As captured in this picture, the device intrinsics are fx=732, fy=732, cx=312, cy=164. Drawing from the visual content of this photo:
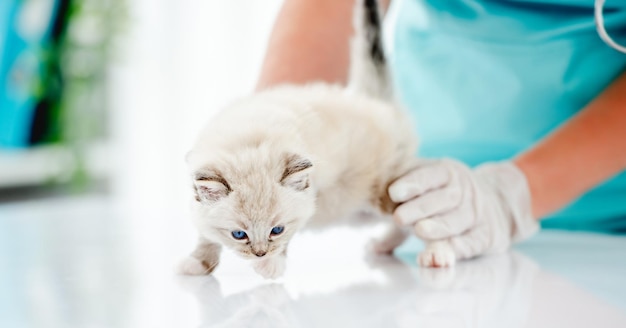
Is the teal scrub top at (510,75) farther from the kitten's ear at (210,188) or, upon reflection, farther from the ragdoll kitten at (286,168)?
the kitten's ear at (210,188)

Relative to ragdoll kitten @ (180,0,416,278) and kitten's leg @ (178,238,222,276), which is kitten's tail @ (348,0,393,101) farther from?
kitten's leg @ (178,238,222,276)

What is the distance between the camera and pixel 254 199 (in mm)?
1287

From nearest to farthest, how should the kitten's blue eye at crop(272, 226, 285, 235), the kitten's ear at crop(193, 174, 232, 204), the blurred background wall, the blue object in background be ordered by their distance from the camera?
the kitten's ear at crop(193, 174, 232, 204)
the kitten's blue eye at crop(272, 226, 285, 235)
the blurred background wall
the blue object in background

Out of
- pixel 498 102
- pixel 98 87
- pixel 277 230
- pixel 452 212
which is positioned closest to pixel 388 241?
pixel 452 212

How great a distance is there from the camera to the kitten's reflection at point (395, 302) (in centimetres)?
104

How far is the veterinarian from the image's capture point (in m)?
1.55

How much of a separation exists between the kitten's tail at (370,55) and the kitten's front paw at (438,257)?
1.65 ft

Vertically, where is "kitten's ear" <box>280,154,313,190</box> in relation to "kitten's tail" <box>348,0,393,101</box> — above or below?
below

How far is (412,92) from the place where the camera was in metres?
2.18

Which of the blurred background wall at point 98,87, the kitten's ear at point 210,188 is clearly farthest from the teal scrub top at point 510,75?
the blurred background wall at point 98,87

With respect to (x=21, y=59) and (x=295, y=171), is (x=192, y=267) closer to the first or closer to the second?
(x=295, y=171)

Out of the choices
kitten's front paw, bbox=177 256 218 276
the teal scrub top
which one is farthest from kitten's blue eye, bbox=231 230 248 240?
the teal scrub top

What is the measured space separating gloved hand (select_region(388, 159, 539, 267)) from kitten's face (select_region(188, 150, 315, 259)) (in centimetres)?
25

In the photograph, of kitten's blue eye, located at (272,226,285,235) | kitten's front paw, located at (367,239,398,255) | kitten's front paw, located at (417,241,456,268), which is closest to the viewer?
kitten's blue eye, located at (272,226,285,235)
